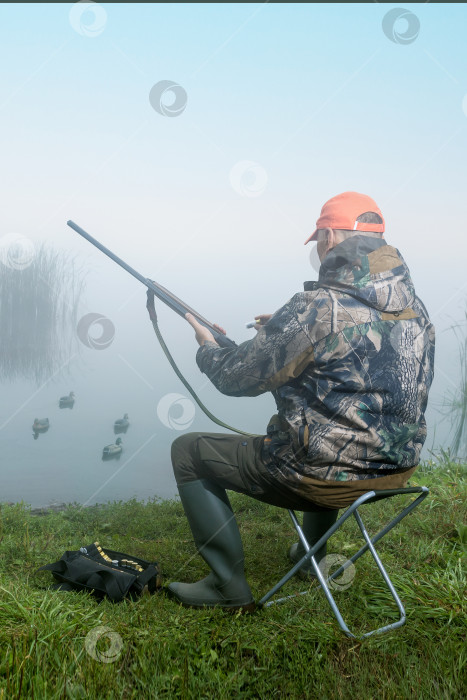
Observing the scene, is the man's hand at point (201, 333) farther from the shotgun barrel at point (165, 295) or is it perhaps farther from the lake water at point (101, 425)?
the lake water at point (101, 425)

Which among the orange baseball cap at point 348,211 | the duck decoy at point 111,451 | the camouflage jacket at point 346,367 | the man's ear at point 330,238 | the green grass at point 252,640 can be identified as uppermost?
the orange baseball cap at point 348,211

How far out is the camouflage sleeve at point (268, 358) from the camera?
8.92ft

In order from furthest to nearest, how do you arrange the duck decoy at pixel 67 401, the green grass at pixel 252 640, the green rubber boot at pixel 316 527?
the duck decoy at pixel 67 401, the green rubber boot at pixel 316 527, the green grass at pixel 252 640

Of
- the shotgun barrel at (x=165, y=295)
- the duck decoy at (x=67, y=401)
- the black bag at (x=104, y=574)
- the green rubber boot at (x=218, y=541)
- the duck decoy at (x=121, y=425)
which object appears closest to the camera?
the green rubber boot at (x=218, y=541)

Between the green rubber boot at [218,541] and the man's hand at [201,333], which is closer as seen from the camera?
the green rubber boot at [218,541]

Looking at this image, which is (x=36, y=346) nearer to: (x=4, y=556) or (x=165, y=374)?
(x=165, y=374)

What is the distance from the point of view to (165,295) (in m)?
3.89

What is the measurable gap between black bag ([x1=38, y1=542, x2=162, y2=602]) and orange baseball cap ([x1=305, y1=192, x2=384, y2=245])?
2049 millimetres

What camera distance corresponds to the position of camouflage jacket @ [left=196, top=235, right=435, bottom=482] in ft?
8.84

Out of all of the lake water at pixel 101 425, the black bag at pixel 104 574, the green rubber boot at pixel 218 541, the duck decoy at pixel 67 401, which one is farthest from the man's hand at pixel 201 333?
the duck decoy at pixel 67 401

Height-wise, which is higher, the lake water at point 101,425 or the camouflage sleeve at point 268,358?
the camouflage sleeve at point 268,358

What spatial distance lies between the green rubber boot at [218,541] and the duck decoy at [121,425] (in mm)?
5222

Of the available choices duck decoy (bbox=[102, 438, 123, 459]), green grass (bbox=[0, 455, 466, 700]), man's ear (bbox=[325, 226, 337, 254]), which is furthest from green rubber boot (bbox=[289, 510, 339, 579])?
duck decoy (bbox=[102, 438, 123, 459])

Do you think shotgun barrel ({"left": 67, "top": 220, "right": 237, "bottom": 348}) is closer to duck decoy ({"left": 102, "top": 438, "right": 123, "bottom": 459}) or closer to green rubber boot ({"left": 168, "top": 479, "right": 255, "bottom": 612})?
green rubber boot ({"left": 168, "top": 479, "right": 255, "bottom": 612})
